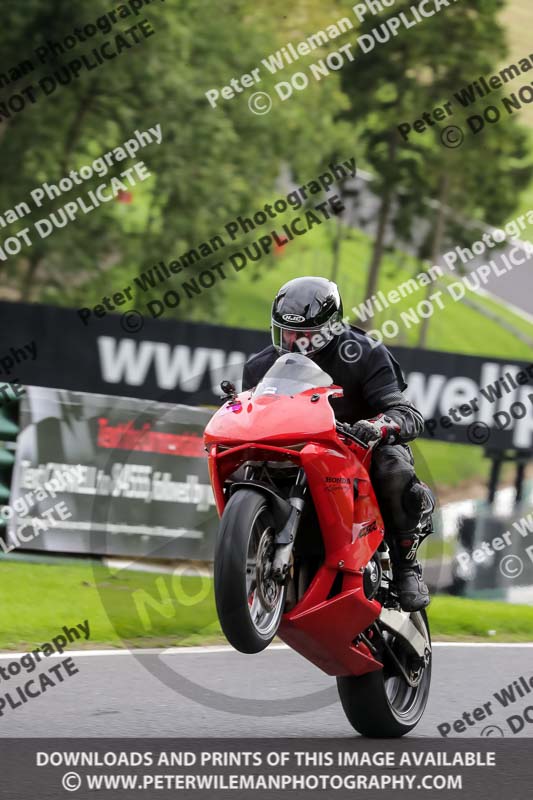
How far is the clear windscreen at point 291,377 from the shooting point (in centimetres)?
558

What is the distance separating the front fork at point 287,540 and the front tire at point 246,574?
0.05 meters

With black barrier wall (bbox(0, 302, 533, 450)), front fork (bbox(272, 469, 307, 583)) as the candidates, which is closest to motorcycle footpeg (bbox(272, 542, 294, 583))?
front fork (bbox(272, 469, 307, 583))

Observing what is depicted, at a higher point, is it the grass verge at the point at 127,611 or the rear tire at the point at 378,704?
the grass verge at the point at 127,611

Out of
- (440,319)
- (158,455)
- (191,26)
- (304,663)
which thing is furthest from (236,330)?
(440,319)

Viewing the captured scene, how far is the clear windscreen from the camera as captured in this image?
5.58 m

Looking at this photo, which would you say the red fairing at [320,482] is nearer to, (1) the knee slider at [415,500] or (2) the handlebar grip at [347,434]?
(2) the handlebar grip at [347,434]

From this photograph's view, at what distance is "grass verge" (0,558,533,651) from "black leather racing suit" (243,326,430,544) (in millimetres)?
2349

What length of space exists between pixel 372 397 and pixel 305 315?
0.51 m

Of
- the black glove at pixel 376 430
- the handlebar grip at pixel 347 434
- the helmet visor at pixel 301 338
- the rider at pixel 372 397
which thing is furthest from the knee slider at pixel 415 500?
the helmet visor at pixel 301 338

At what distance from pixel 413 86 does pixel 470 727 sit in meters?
29.2

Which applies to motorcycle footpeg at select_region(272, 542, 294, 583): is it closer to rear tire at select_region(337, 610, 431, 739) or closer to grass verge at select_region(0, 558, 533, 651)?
rear tire at select_region(337, 610, 431, 739)

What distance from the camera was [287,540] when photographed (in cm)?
521

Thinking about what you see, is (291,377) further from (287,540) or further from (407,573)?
(407,573)

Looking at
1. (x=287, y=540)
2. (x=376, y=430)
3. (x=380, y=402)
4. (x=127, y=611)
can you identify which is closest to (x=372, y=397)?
(x=380, y=402)
